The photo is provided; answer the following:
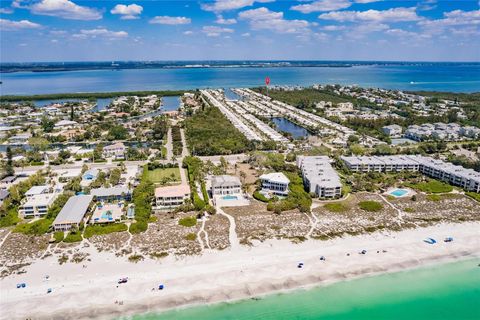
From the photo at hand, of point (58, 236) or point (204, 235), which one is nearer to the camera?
point (58, 236)

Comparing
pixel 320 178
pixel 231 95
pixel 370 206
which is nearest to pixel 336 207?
pixel 370 206

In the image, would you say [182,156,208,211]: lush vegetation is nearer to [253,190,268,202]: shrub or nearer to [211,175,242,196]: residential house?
[211,175,242,196]: residential house

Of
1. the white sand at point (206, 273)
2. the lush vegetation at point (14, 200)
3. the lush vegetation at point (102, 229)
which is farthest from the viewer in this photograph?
the lush vegetation at point (14, 200)

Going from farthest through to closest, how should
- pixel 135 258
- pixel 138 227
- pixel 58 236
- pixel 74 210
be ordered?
pixel 74 210, pixel 138 227, pixel 58 236, pixel 135 258

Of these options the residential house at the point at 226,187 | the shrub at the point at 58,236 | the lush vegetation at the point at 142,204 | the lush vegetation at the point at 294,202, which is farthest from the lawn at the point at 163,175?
the shrub at the point at 58,236

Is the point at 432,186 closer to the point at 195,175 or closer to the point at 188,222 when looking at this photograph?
the point at 195,175

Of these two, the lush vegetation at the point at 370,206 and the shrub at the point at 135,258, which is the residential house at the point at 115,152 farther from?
the lush vegetation at the point at 370,206

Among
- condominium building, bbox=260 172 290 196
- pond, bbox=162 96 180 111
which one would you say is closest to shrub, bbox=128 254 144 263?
condominium building, bbox=260 172 290 196
